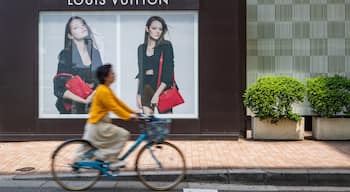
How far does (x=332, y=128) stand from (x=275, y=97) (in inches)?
62.2

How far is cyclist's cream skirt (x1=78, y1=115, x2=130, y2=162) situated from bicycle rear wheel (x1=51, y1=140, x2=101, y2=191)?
0.12 m

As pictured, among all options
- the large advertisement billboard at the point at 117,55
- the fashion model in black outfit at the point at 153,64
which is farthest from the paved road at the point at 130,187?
the fashion model in black outfit at the point at 153,64

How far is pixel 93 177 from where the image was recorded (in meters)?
7.23

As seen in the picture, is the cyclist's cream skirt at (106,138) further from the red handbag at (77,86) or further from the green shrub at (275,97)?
the green shrub at (275,97)

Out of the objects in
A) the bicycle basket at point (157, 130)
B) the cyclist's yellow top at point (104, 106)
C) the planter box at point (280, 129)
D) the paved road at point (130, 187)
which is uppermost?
the cyclist's yellow top at point (104, 106)

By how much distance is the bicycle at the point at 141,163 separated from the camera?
6996 millimetres

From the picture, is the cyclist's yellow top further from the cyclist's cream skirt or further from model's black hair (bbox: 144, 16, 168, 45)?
model's black hair (bbox: 144, 16, 168, 45)

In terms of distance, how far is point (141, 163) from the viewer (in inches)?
281

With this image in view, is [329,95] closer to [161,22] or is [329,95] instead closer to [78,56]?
[161,22]

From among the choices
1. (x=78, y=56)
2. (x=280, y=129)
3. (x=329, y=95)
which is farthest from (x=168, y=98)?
(x=329, y=95)

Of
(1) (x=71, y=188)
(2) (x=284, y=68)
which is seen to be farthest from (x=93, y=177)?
(2) (x=284, y=68)

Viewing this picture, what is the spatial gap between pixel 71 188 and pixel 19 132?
15.1ft

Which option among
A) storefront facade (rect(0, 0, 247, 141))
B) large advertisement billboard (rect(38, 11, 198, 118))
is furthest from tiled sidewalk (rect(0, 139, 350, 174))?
large advertisement billboard (rect(38, 11, 198, 118))

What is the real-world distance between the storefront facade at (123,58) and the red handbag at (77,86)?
1.42ft
